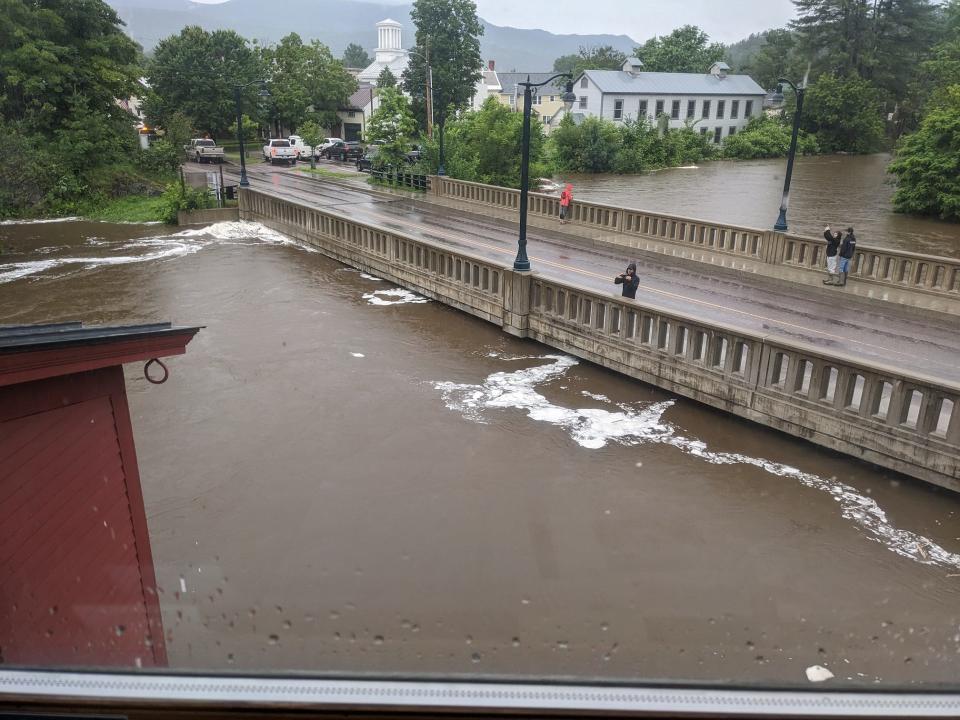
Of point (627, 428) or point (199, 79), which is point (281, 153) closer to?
point (199, 79)

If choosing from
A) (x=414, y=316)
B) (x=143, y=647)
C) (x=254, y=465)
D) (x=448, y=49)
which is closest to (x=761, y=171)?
(x=448, y=49)

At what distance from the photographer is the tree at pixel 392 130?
155ft

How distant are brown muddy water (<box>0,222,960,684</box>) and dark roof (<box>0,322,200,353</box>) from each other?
8.20 feet

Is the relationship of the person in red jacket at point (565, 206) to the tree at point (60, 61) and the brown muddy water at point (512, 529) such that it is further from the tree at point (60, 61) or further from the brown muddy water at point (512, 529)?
the tree at point (60, 61)

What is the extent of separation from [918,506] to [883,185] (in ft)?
156

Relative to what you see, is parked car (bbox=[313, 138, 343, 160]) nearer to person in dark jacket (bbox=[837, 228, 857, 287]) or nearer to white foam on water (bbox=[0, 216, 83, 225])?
white foam on water (bbox=[0, 216, 83, 225])

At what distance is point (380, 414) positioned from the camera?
44.9 feet

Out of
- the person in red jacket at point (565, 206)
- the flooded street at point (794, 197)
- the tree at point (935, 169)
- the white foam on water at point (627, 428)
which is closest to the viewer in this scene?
the white foam on water at point (627, 428)

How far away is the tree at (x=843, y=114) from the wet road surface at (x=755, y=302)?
5874 centimetres

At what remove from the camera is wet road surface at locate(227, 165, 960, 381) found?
1467 cm

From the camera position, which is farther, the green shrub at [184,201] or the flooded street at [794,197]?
the green shrub at [184,201]

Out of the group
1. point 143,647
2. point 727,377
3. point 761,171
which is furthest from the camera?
point 761,171

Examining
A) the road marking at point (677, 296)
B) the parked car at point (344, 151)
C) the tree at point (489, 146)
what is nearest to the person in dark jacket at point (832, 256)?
the road marking at point (677, 296)

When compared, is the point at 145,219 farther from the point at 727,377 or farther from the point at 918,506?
the point at 918,506
